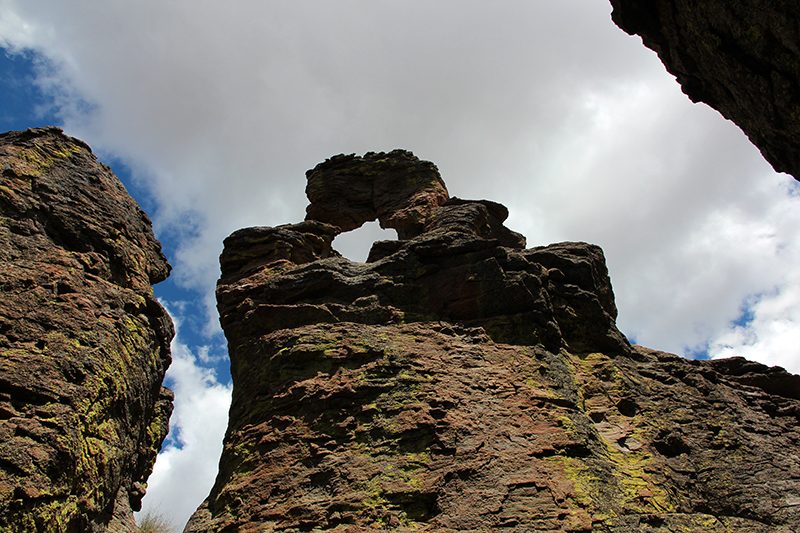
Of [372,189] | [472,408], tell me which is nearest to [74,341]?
[472,408]

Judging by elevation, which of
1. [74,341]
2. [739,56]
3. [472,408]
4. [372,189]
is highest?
[372,189]

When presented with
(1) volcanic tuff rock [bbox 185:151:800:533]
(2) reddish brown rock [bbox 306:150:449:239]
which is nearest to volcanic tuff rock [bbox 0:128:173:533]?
(1) volcanic tuff rock [bbox 185:151:800:533]

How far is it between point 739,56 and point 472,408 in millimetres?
11156

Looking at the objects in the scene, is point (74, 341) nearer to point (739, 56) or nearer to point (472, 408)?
point (472, 408)

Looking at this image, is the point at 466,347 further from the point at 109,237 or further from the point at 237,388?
the point at 109,237

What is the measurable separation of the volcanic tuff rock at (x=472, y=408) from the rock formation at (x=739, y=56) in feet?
28.4

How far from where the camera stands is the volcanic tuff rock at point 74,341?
32.7 ft

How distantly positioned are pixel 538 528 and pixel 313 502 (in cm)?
586

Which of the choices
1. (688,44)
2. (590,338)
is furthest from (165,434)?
(688,44)

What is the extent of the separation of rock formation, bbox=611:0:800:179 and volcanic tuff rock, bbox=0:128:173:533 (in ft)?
48.2

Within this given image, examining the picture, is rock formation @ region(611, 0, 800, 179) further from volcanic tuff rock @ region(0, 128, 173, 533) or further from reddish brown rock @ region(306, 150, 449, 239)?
reddish brown rock @ region(306, 150, 449, 239)

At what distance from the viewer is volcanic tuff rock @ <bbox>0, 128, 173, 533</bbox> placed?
9969mm

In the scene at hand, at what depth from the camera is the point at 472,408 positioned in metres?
15.8

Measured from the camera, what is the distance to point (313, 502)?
13.9 m
